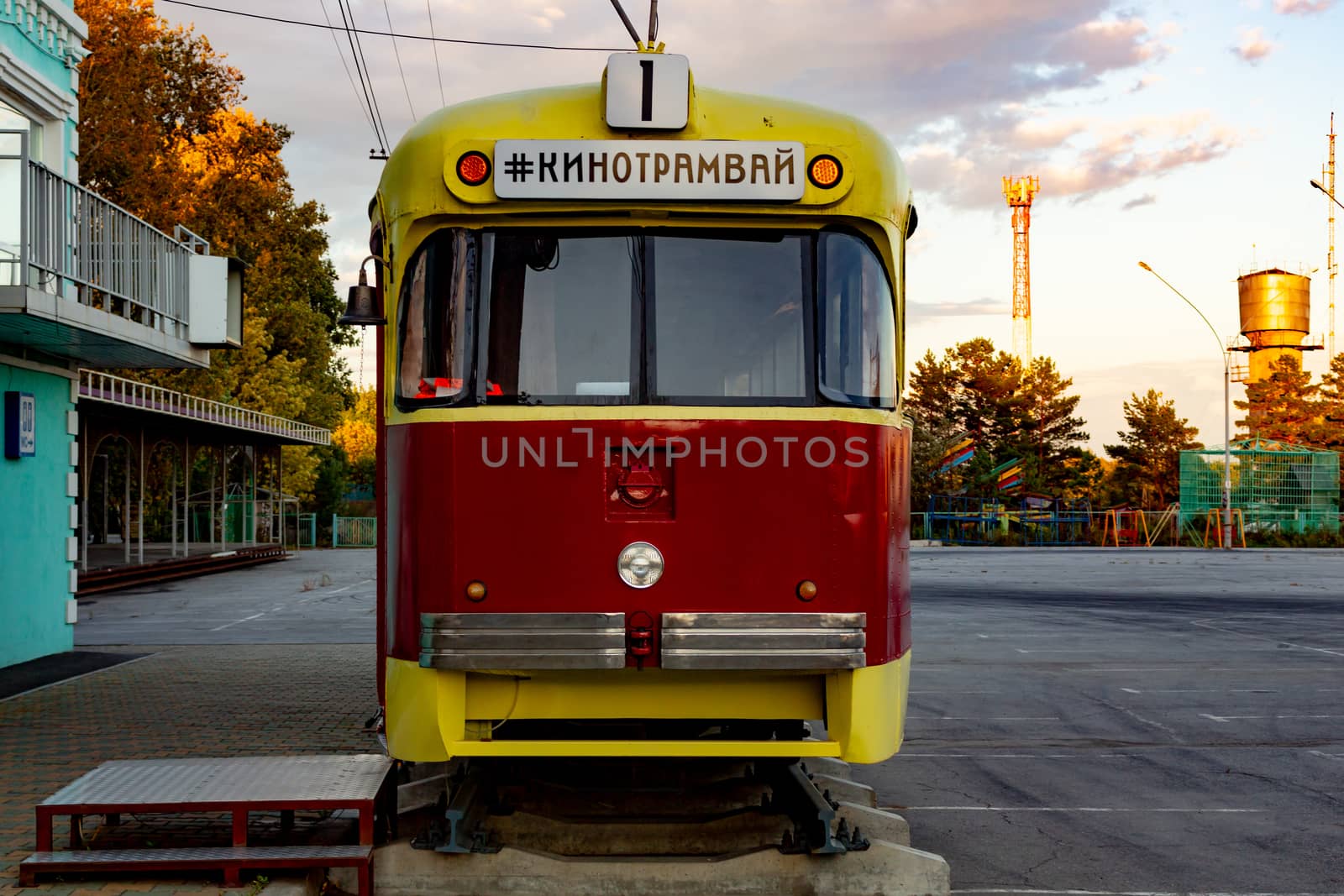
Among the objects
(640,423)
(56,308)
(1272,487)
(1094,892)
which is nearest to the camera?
(640,423)

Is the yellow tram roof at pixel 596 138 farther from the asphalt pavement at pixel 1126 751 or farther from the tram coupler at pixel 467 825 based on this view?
the asphalt pavement at pixel 1126 751

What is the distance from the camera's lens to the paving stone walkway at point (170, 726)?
651cm

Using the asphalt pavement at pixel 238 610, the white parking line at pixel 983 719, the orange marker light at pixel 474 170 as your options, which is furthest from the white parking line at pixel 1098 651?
the orange marker light at pixel 474 170

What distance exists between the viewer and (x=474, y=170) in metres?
5.81

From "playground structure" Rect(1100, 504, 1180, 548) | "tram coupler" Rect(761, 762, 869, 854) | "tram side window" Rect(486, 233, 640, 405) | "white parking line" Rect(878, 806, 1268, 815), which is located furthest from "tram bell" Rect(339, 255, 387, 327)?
"playground structure" Rect(1100, 504, 1180, 548)

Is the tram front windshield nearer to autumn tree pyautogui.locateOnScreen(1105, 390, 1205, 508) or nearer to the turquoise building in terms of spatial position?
the turquoise building

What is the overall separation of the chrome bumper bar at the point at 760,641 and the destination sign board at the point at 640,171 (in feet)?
5.83

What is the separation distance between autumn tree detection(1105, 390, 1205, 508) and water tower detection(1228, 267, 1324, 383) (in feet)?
75.2

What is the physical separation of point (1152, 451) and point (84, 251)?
64.8 m

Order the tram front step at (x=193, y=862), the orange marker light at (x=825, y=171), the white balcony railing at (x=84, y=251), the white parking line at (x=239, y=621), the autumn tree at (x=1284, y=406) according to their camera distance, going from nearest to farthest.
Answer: the tram front step at (x=193, y=862), the orange marker light at (x=825, y=171), the white balcony railing at (x=84, y=251), the white parking line at (x=239, y=621), the autumn tree at (x=1284, y=406)

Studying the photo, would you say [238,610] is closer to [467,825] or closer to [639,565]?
[467,825]

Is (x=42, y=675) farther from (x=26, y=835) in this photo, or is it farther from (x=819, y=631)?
(x=819, y=631)

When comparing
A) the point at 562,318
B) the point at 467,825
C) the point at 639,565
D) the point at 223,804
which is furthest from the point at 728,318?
the point at 223,804

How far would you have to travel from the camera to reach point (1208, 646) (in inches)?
671
